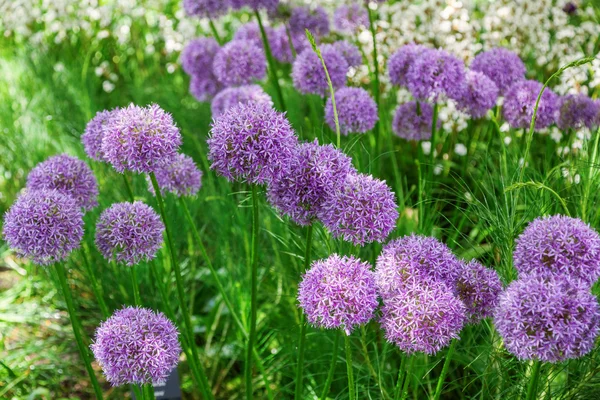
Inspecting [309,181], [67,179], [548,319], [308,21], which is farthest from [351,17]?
[548,319]

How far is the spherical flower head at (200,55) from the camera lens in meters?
3.38

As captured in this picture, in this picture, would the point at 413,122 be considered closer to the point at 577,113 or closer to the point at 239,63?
the point at 577,113

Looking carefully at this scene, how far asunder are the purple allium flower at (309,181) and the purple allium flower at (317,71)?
3.68 feet

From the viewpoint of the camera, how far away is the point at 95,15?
5871mm

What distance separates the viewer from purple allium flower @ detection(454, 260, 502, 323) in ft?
5.04

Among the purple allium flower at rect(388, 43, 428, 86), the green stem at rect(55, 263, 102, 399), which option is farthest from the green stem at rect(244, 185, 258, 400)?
the purple allium flower at rect(388, 43, 428, 86)

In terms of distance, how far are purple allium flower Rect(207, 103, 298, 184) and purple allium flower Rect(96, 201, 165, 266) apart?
1.20 ft

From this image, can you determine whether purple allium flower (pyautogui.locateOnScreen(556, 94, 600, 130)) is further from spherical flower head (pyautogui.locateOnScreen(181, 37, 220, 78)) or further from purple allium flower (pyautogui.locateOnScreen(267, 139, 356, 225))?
spherical flower head (pyautogui.locateOnScreen(181, 37, 220, 78))

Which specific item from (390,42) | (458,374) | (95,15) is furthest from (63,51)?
(458,374)

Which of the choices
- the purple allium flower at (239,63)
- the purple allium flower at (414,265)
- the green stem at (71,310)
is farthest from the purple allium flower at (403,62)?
the green stem at (71,310)

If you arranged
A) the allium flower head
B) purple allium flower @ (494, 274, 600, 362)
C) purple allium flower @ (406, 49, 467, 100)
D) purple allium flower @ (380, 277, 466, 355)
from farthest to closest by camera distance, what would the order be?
purple allium flower @ (406, 49, 467, 100)
the allium flower head
purple allium flower @ (380, 277, 466, 355)
purple allium flower @ (494, 274, 600, 362)

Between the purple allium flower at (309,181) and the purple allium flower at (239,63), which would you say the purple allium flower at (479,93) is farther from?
the purple allium flower at (309,181)

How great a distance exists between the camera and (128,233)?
1.80 metres

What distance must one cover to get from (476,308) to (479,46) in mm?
2546
